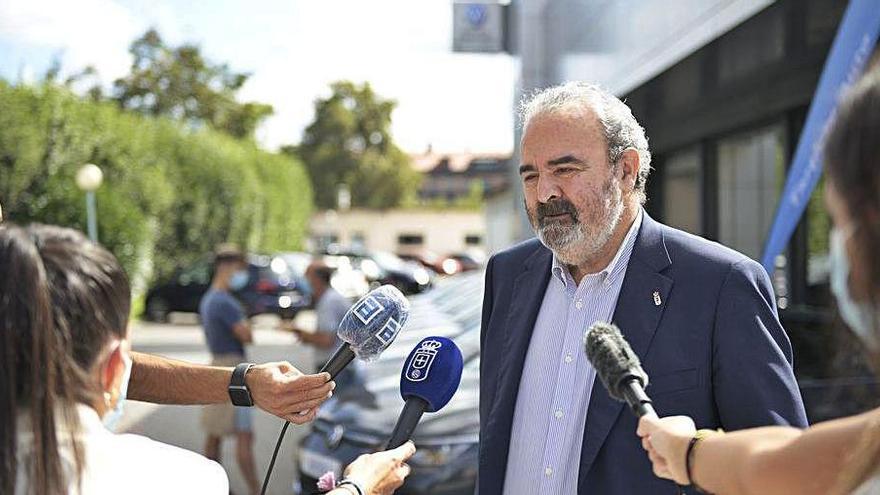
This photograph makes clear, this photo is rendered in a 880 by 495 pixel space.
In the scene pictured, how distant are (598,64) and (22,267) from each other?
1261 centimetres

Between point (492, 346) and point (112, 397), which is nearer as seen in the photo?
point (112, 397)

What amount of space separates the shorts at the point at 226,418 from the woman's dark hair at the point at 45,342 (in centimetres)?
533

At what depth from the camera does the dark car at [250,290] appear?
738 inches

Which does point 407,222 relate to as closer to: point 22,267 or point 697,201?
point 697,201

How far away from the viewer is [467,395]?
4.77m

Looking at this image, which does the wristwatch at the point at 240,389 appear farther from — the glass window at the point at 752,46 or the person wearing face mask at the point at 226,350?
the glass window at the point at 752,46

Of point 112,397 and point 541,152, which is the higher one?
point 541,152

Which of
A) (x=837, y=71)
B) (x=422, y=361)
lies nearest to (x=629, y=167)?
(x=422, y=361)

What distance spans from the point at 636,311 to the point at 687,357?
185 mm

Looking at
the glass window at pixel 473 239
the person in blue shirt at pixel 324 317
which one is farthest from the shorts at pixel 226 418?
the glass window at pixel 473 239

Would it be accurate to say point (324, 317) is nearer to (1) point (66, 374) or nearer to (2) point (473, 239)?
(1) point (66, 374)

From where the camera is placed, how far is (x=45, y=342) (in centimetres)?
137

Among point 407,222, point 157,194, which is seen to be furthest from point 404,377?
point 407,222

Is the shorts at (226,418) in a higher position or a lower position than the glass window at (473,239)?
higher
